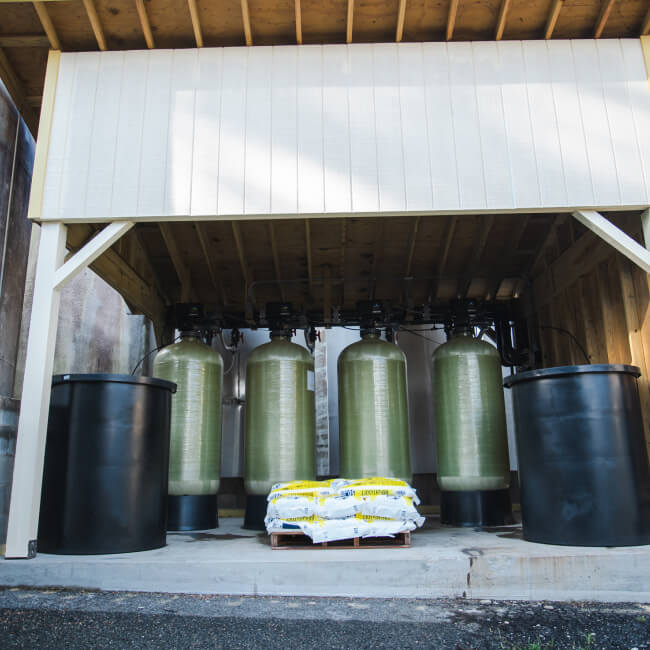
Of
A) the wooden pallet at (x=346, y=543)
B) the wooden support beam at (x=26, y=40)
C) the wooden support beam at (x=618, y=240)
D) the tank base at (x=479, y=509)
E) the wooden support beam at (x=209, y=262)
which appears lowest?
the wooden pallet at (x=346, y=543)

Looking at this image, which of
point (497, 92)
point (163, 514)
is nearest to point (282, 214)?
point (497, 92)

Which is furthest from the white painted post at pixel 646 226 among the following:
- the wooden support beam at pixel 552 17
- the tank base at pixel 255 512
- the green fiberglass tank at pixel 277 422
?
the tank base at pixel 255 512

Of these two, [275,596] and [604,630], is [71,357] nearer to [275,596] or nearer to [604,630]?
[275,596]

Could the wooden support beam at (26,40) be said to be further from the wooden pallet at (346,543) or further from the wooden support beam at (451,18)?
the wooden pallet at (346,543)

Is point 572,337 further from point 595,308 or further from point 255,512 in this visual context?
point 255,512

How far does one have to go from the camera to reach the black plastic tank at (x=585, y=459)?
167 inches

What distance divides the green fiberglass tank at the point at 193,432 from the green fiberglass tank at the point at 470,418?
253cm

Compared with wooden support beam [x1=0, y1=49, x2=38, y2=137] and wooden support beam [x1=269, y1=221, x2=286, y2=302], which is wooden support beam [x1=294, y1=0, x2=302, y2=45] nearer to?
wooden support beam [x1=269, y1=221, x2=286, y2=302]

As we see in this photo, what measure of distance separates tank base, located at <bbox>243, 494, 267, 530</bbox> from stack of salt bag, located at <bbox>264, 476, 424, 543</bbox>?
4.93ft

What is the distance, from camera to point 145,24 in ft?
16.4

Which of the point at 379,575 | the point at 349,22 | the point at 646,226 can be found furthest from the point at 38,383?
the point at 646,226

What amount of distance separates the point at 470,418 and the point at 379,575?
286cm

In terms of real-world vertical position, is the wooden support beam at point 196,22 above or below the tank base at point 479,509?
above

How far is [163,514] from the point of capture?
461cm
